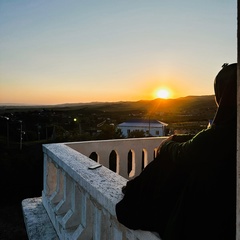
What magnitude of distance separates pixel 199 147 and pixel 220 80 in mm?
293

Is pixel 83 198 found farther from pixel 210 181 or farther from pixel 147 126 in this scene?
pixel 147 126

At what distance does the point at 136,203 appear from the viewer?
1413 millimetres

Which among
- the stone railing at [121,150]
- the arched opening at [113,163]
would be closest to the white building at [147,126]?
the arched opening at [113,163]

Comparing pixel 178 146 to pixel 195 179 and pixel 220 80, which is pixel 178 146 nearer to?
pixel 195 179

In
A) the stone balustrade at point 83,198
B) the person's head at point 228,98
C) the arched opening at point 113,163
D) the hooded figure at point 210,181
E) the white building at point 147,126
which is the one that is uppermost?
the person's head at point 228,98

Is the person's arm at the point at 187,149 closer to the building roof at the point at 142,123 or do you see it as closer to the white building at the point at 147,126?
the white building at the point at 147,126

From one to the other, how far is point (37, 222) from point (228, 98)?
→ 2.45 m

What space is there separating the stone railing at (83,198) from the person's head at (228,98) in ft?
1.86

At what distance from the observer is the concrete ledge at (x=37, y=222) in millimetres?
2619

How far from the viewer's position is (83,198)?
2062 mm

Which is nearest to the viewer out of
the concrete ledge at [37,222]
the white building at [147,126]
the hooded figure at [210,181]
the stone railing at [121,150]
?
the hooded figure at [210,181]

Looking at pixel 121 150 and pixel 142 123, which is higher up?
pixel 121 150

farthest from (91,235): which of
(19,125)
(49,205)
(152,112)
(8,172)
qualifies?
(19,125)

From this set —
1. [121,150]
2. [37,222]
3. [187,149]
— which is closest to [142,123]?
[121,150]
